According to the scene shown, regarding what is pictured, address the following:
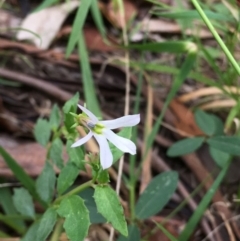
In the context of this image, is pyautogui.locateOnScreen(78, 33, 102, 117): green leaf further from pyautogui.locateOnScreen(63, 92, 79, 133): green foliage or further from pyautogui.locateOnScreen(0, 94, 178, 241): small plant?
pyautogui.locateOnScreen(63, 92, 79, 133): green foliage

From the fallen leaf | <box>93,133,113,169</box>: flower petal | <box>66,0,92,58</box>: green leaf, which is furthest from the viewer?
the fallen leaf

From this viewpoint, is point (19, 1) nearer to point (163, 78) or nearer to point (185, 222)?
point (163, 78)

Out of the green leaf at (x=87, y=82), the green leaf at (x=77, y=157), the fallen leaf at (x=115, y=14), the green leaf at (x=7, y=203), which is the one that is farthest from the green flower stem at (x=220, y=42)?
the fallen leaf at (x=115, y=14)

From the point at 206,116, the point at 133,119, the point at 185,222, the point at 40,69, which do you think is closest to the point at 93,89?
the point at 40,69

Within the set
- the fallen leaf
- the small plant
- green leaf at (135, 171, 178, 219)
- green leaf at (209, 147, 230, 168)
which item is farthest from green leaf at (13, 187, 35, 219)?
the fallen leaf

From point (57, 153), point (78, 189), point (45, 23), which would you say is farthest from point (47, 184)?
point (45, 23)

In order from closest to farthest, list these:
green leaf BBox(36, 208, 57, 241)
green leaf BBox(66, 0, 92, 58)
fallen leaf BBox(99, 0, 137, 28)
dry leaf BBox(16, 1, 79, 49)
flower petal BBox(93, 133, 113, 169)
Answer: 1. flower petal BBox(93, 133, 113, 169)
2. green leaf BBox(36, 208, 57, 241)
3. green leaf BBox(66, 0, 92, 58)
4. dry leaf BBox(16, 1, 79, 49)
5. fallen leaf BBox(99, 0, 137, 28)

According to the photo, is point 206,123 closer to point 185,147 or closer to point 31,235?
point 185,147
